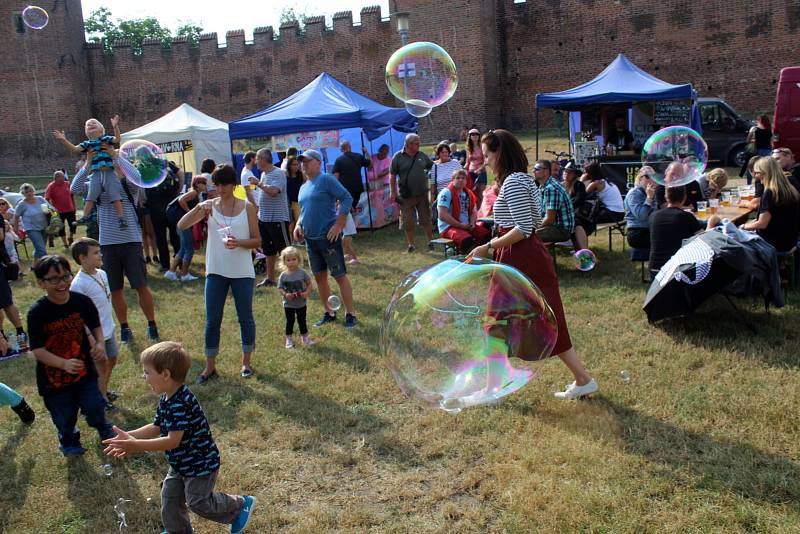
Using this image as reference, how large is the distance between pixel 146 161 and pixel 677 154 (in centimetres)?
551

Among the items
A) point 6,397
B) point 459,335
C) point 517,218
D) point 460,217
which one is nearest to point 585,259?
point 460,217

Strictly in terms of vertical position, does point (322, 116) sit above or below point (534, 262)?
above

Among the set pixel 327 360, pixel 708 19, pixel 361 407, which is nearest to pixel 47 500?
pixel 361 407

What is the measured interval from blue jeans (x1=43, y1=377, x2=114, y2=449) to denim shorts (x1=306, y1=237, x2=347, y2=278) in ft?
8.06

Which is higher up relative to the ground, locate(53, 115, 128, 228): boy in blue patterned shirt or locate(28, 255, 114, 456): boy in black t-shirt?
locate(53, 115, 128, 228): boy in blue patterned shirt

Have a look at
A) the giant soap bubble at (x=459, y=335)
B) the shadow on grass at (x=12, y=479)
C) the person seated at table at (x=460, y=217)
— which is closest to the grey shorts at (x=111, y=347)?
the shadow on grass at (x=12, y=479)

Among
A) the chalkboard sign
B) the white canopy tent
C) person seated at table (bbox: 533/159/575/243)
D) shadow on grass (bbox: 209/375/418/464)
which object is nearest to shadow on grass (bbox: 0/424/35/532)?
shadow on grass (bbox: 209/375/418/464)

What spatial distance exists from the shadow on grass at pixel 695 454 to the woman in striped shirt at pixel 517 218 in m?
0.45

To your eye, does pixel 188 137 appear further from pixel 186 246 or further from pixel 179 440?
pixel 179 440

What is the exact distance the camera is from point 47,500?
3709 millimetres

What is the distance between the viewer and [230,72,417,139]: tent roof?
11180 mm

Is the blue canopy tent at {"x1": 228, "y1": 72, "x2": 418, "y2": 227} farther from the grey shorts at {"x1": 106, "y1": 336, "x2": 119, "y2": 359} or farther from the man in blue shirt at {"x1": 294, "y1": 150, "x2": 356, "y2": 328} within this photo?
the grey shorts at {"x1": 106, "y1": 336, "x2": 119, "y2": 359}

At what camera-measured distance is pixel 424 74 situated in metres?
7.34

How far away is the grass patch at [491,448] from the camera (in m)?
3.29
